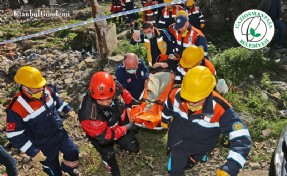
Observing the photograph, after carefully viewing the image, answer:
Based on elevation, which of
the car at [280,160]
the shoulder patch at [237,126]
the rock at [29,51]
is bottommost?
the rock at [29,51]

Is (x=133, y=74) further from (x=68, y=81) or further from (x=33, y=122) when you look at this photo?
(x=68, y=81)

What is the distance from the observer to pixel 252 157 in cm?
458

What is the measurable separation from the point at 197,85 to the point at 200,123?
490mm

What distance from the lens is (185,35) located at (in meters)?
5.15

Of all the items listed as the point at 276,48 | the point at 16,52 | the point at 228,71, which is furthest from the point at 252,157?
the point at 16,52

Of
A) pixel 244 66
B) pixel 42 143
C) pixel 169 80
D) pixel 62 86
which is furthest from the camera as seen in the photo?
pixel 62 86

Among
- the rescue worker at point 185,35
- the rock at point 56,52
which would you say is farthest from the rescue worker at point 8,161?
the rock at point 56,52

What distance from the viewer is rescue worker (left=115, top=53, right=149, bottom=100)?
4660 mm

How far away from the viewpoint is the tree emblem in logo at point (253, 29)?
651cm

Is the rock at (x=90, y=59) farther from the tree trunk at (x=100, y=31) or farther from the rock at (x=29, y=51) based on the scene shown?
the rock at (x=29, y=51)

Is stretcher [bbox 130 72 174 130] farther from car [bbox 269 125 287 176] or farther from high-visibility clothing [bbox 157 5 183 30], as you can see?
high-visibility clothing [bbox 157 5 183 30]

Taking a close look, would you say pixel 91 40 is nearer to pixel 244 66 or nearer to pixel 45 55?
pixel 45 55

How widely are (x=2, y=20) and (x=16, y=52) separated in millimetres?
4112

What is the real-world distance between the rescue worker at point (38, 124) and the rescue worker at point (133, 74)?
96 cm
